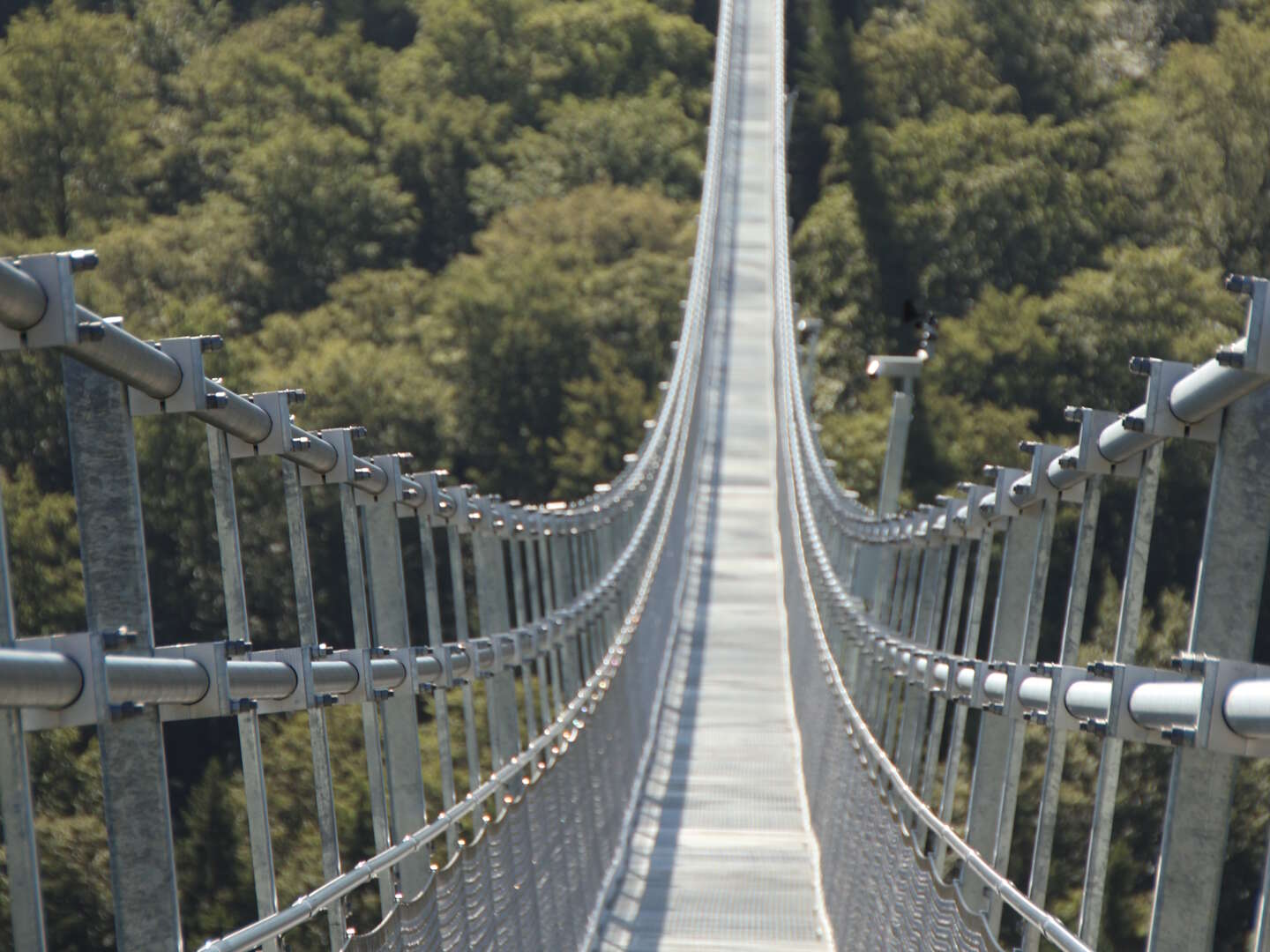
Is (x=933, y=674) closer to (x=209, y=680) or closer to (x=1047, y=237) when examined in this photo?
(x=209, y=680)

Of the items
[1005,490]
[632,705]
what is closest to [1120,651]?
[1005,490]

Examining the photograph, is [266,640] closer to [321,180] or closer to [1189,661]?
[321,180]

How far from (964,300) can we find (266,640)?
18.7 meters

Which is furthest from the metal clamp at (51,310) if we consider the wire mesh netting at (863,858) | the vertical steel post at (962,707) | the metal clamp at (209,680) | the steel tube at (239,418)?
the vertical steel post at (962,707)

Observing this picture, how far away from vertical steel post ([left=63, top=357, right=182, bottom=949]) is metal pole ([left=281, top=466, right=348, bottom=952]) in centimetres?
75

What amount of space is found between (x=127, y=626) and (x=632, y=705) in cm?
817

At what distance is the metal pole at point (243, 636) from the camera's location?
2709mm

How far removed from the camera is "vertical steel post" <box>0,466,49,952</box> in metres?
1.77

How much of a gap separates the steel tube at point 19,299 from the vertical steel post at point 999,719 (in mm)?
2614

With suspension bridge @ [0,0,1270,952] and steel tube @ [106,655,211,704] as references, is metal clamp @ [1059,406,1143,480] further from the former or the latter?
steel tube @ [106,655,211,704]

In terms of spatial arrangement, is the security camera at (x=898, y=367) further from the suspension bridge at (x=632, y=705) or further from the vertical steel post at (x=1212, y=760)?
the vertical steel post at (x=1212, y=760)

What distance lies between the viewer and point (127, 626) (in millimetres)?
2168

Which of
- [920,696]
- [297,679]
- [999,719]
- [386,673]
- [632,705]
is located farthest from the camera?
[632,705]

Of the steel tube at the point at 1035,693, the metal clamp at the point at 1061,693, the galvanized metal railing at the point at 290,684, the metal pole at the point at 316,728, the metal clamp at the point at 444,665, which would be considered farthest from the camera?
the metal clamp at the point at 444,665
